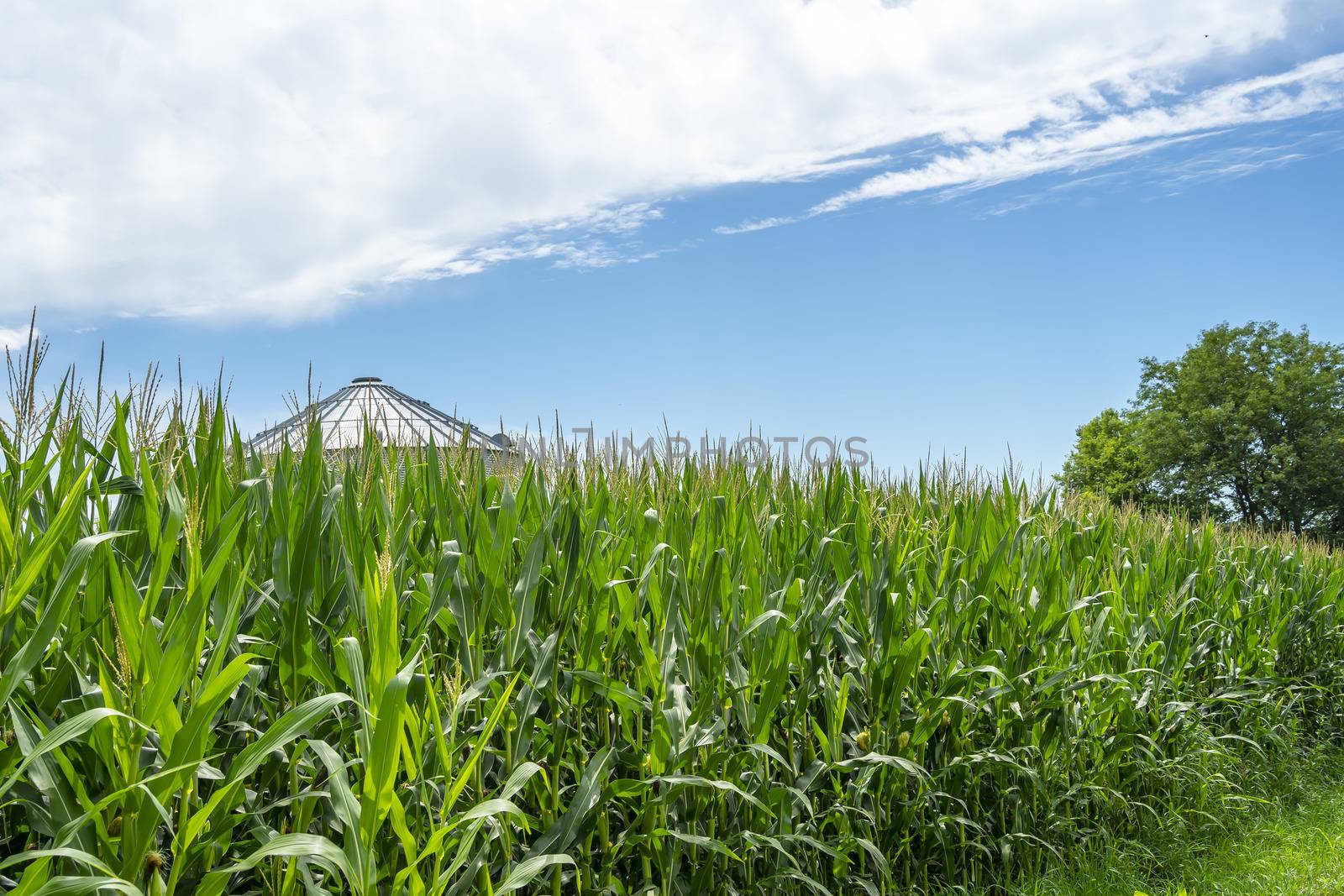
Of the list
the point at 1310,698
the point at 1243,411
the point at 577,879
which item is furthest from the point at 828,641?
the point at 1243,411

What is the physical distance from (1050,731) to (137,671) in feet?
12.2

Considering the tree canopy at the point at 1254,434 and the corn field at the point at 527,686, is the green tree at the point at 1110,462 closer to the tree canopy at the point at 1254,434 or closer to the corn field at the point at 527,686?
the tree canopy at the point at 1254,434

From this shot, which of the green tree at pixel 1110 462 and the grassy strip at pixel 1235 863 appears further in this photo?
the green tree at pixel 1110 462

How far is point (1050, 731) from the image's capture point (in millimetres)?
4105

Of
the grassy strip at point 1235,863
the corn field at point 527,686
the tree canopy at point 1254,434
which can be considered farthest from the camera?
the tree canopy at point 1254,434

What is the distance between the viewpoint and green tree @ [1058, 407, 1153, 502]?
40281mm

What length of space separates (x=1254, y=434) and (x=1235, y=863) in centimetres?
3850

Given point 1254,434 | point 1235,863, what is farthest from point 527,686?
point 1254,434

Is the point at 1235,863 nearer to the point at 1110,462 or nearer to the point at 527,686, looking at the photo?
the point at 527,686

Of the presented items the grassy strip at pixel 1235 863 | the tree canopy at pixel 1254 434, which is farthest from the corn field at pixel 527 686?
the tree canopy at pixel 1254 434

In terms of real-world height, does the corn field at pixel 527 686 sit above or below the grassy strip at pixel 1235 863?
above

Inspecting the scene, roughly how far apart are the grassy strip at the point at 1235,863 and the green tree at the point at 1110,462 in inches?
1430

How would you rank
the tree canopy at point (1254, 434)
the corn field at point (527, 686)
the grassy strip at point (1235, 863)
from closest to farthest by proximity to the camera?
the corn field at point (527, 686), the grassy strip at point (1235, 863), the tree canopy at point (1254, 434)

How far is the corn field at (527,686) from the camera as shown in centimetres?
180
